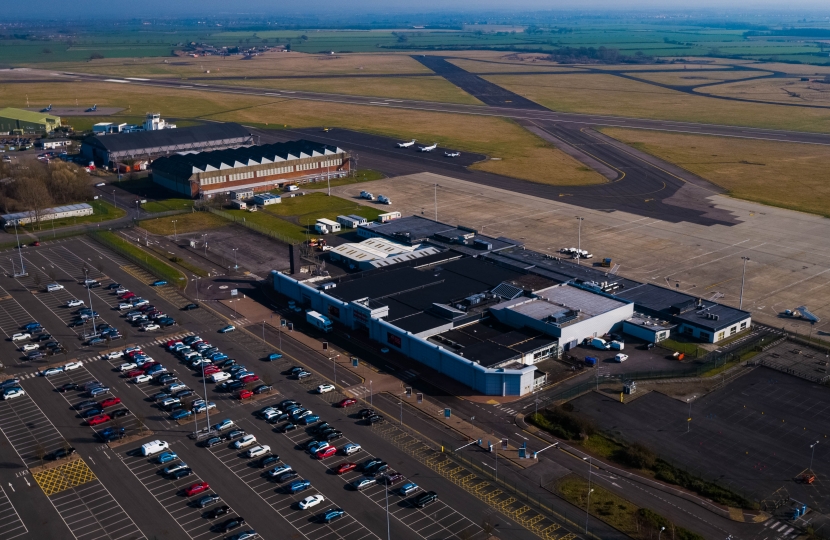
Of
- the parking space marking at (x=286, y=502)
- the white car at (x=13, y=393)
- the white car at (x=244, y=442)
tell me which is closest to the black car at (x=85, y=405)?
the white car at (x=13, y=393)

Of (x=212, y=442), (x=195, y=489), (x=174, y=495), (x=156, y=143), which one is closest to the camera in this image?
(x=195, y=489)

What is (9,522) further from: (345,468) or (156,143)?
(156,143)

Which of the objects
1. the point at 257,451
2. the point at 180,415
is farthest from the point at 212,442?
the point at 180,415

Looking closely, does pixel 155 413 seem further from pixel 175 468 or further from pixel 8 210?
pixel 8 210

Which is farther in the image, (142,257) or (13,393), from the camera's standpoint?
(142,257)

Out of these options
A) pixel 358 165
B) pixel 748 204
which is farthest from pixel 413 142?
pixel 748 204
